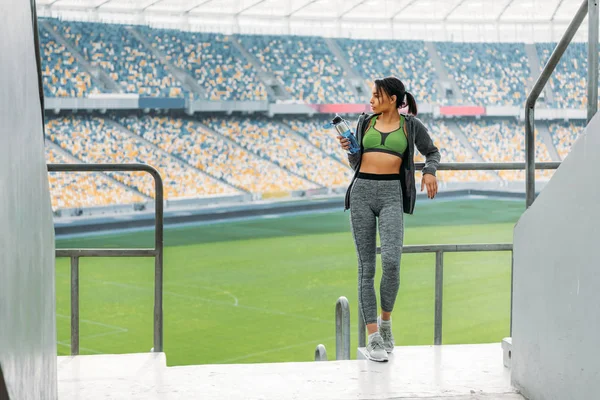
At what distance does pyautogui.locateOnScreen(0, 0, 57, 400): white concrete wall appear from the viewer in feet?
4.91

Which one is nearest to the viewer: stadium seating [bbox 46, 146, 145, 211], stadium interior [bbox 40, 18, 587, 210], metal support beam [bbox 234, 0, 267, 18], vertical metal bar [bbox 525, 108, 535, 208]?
vertical metal bar [bbox 525, 108, 535, 208]

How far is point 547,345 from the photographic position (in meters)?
2.74

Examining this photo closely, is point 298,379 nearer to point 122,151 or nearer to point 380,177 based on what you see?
point 380,177

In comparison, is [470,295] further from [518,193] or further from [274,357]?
[518,193]

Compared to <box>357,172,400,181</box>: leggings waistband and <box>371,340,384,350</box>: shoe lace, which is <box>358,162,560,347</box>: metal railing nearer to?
<box>357,172,400,181</box>: leggings waistband

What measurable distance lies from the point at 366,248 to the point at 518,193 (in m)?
28.3

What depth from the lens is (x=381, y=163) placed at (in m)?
3.66

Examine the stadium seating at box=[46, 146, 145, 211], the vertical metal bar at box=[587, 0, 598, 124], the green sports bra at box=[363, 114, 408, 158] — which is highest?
the vertical metal bar at box=[587, 0, 598, 124]

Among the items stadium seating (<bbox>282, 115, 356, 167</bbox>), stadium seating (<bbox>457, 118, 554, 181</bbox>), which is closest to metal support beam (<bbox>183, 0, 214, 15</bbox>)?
stadium seating (<bbox>282, 115, 356, 167</bbox>)

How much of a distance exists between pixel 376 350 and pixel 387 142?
0.95 m

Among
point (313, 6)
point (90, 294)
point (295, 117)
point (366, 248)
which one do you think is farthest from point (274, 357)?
point (313, 6)

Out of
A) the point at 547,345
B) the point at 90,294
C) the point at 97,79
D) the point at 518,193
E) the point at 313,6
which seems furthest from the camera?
the point at 313,6

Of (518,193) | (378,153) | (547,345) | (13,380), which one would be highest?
(378,153)

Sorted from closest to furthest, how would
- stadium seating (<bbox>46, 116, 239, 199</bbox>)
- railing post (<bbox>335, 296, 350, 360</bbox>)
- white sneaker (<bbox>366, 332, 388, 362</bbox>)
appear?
1. white sneaker (<bbox>366, 332, 388, 362</bbox>)
2. railing post (<bbox>335, 296, 350, 360</bbox>)
3. stadium seating (<bbox>46, 116, 239, 199</bbox>)
